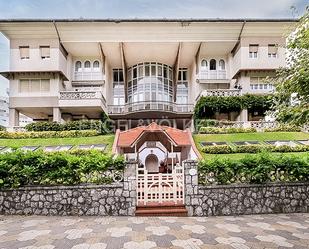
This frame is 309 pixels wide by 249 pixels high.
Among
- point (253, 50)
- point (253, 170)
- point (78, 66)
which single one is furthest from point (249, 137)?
point (78, 66)

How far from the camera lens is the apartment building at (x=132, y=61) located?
2650cm

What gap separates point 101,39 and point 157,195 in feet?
69.7

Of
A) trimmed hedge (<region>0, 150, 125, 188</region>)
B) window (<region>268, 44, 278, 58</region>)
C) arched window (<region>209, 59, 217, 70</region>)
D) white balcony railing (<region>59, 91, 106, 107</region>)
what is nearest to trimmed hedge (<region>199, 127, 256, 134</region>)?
window (<region>268, 44, 278, 58</region>)

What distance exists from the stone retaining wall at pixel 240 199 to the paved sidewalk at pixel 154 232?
1.52ft

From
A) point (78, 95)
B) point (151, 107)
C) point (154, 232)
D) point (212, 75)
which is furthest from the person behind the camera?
point (212, 75)

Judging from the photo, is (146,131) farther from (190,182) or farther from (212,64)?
(212,64)

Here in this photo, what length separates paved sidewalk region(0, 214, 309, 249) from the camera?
593 cm

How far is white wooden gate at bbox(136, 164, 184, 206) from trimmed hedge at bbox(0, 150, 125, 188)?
921 mm

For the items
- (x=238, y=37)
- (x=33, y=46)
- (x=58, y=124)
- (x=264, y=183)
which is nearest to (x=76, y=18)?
(x=33, y=46)

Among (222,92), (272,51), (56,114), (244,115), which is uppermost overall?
(272,51)

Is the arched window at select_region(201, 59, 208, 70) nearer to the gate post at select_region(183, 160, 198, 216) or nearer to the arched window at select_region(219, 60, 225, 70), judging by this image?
the arched window at select_region(219, 60, 225, 70)

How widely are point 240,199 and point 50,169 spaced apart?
6216mm

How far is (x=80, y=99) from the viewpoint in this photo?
1041 inches

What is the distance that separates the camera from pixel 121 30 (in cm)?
2684
